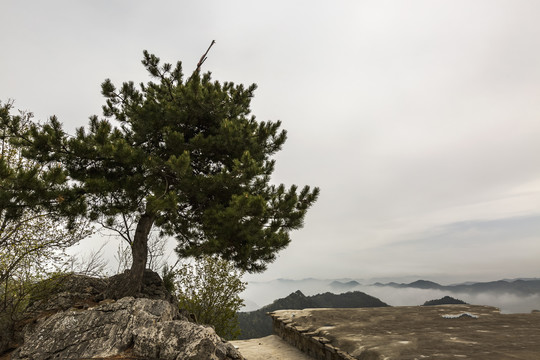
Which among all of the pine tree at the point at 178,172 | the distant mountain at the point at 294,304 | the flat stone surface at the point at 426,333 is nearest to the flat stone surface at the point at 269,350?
the flat stone surface at the point at 426,333

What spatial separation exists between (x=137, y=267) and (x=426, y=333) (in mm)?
9483

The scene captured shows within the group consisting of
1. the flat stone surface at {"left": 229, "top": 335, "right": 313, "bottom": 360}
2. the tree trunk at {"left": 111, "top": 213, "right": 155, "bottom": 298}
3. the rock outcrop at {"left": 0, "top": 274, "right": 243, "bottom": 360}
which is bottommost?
the flat stone surface at {"left": 229, "top": 335, "right": 313, "bottom": 360}

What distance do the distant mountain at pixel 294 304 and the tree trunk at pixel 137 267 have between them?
5462 centimetres

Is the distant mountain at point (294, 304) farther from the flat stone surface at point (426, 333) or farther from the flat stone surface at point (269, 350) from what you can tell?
the flat stone surface at point (426, 333)

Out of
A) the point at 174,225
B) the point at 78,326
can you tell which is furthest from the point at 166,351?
the point at 174,225

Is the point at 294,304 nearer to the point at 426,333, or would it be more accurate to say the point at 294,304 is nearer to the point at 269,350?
the point at 269,350

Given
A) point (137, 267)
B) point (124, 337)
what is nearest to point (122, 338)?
point (124, 337)

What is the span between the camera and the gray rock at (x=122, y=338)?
579cm

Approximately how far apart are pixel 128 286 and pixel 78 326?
2529mm

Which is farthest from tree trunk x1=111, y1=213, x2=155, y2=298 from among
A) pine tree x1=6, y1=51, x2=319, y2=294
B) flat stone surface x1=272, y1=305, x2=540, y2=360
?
flat stone surface x1=272, y1=305, x2=540, y2=360

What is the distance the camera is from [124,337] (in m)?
6.35

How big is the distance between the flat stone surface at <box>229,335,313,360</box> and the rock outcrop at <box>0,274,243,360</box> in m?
4.80

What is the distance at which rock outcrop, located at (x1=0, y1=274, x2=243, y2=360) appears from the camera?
5.79 metres

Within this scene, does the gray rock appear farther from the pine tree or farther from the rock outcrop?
the pine tree
